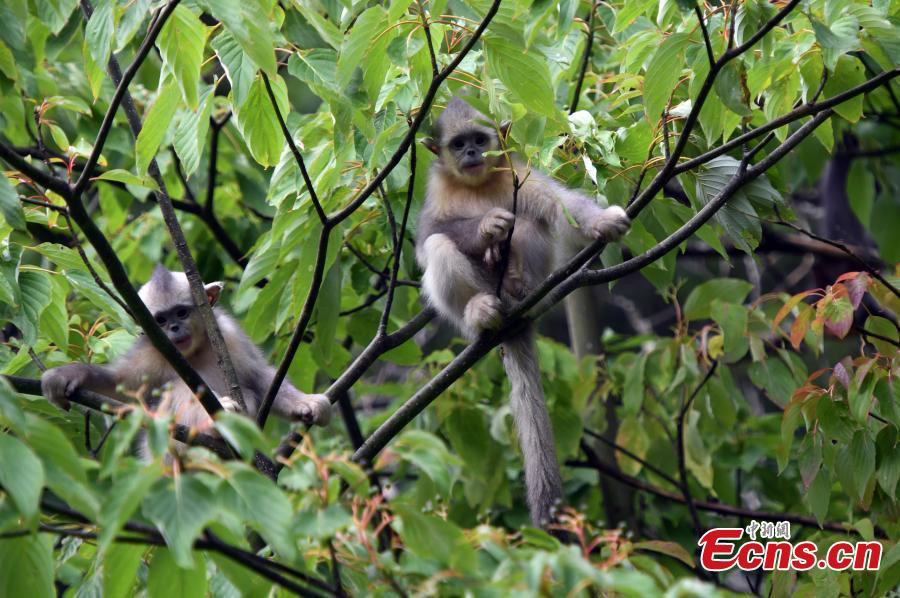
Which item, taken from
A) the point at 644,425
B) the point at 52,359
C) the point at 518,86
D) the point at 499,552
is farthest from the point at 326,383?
the point at 499,552

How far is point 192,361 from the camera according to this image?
18.6ft

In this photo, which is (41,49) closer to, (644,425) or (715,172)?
(715,172)

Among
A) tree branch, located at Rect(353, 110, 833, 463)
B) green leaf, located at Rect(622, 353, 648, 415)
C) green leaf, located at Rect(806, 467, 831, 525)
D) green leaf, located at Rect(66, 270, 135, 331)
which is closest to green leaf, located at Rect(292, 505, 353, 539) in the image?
tree branch, located at Rect(353, 110, 833, 463)

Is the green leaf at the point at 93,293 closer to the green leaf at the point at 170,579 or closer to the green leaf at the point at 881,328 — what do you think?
the green leaf at the point at 170,579

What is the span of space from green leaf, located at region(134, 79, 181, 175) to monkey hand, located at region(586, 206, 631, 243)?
5.88 feet

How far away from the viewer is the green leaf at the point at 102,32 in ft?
10.4

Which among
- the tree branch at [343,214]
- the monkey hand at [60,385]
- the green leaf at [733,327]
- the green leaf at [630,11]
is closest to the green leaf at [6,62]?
the tree branch at [343,214]

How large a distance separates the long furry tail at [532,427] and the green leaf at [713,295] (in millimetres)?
1027

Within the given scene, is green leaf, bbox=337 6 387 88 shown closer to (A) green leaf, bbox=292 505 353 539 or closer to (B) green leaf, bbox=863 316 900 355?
(A) green leaf, bbox=292 505 353 539

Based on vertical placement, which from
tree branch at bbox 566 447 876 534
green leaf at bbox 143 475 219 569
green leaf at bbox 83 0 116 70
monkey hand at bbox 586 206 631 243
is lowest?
tree branch at bbox 566 447 876 534

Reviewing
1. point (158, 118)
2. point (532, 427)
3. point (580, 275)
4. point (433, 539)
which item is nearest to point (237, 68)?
point (158, 118)

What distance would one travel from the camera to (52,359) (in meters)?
4.85

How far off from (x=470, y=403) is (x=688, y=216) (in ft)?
7.27

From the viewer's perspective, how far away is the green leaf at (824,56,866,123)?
13.2 ft
